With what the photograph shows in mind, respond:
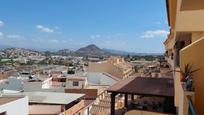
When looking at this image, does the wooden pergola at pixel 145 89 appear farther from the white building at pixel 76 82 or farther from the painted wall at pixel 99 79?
the painted wall at pixel 99 79

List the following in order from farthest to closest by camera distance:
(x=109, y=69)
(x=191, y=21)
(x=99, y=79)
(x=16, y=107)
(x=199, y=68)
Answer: (x=109, y=69) → (x=99, y=79) → (x=16, y=107) → (x=191, y=21) → (x=199, y=68)

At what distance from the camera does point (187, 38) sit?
9.17 meters

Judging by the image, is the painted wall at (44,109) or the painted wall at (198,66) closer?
the painted wall at (198,66)

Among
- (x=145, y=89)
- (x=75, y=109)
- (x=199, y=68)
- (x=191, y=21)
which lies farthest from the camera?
(x=75, y=109)

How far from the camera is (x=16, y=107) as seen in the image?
45.6ft

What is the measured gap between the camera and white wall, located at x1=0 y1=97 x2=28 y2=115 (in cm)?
1292

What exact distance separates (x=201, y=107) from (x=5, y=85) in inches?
1367

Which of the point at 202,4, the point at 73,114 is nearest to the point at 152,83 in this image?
the point at 202,4

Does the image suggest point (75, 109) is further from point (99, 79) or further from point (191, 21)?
point (99, 79)

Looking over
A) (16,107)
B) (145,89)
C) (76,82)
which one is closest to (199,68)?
(145,89)

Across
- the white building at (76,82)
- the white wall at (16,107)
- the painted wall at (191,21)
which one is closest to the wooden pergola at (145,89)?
the painted wall at (191,21)

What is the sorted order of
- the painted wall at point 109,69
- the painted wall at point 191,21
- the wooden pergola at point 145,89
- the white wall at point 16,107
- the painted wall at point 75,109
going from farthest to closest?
the painted wall at point 109,69 < the painted wall at point 75,109 < the white wall at point 16,107 < the wooden pergola at point 145,89 < the painted wall at point 191,21

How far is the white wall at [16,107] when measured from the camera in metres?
12.9

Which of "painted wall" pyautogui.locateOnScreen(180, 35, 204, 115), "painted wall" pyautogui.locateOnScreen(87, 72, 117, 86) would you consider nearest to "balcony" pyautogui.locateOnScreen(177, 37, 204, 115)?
"painted wall" pyautogui.locateOnScreen(180, 35, 204, 115)
